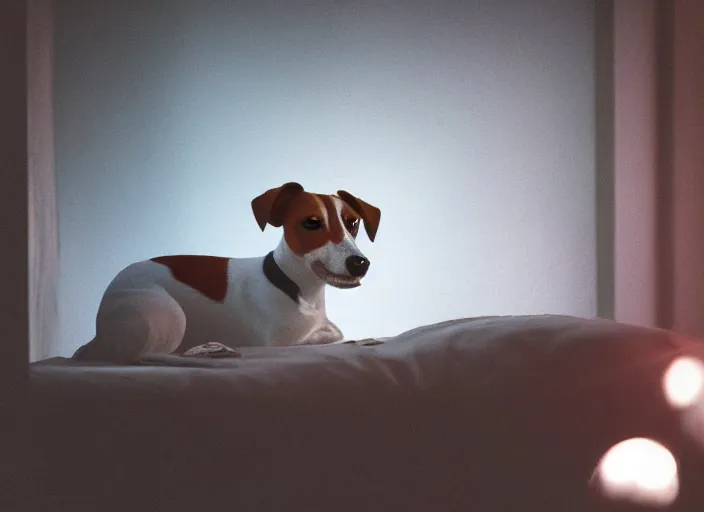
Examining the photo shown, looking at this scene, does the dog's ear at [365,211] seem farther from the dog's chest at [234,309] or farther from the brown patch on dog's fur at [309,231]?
the dog's chest at [234,309]

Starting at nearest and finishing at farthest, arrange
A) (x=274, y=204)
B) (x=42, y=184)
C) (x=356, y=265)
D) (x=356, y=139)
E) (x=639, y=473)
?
1. (x=639, y=473)
2. (x=356, y=265)
3. (x=274, y=204)
4. (x=42, y=184)
5. (x=356, y=139)

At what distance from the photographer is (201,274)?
1319 mm

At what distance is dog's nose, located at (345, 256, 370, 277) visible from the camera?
50.4 inches

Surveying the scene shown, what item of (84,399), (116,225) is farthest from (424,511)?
(116,225)

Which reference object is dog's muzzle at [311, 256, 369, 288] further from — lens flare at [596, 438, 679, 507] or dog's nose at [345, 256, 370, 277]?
lens flare at [596, 438, 679, 507]

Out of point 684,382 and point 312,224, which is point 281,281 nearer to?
point 312,224

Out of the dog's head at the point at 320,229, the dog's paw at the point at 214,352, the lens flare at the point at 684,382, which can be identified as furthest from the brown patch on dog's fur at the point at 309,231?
the lens flare at the point at 684,382

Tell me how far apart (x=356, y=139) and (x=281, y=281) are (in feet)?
2.63

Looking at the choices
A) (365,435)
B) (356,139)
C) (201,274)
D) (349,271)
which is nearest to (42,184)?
(201,274)

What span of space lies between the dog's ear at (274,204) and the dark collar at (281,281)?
0.29 ft

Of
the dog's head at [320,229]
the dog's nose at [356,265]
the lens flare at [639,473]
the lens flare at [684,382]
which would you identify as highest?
the dog's head at [320,229]

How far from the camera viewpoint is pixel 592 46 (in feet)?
6.79

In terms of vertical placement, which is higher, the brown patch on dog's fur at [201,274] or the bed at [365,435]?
the brown patch on dog's fur at [201,274]

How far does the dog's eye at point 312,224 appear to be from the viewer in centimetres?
133
